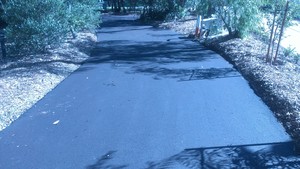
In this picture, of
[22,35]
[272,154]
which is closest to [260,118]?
[272,154]

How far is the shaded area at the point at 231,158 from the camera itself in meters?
5.27

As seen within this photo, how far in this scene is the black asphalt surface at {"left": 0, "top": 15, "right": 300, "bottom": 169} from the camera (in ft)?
18.0

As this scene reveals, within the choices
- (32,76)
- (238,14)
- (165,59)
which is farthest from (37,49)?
(238,14)

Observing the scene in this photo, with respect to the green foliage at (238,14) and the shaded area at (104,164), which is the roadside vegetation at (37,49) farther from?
the green foliage at (238,14)

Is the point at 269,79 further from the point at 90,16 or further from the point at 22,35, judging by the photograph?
the point at 90,16

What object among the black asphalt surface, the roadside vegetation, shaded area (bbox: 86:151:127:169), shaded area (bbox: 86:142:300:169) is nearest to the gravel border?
the roadside vegetation

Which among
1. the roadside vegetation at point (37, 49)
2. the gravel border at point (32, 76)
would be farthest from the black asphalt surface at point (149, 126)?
the roadside vegetation at point (37, 49)

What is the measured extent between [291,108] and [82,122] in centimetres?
402

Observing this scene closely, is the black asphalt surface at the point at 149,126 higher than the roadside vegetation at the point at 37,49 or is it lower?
lower

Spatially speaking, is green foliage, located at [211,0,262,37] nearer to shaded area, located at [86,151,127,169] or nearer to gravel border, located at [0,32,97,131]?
gravel border, located at [0,32,97,131]

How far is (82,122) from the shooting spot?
714 cm

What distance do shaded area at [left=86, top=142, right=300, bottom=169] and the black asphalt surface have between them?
0.6 inches

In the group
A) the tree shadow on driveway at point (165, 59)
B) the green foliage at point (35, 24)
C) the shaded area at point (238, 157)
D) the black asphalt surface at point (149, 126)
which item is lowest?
the shaded area at point (238, 157)

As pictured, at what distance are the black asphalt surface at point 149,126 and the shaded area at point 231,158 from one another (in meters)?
0.01
